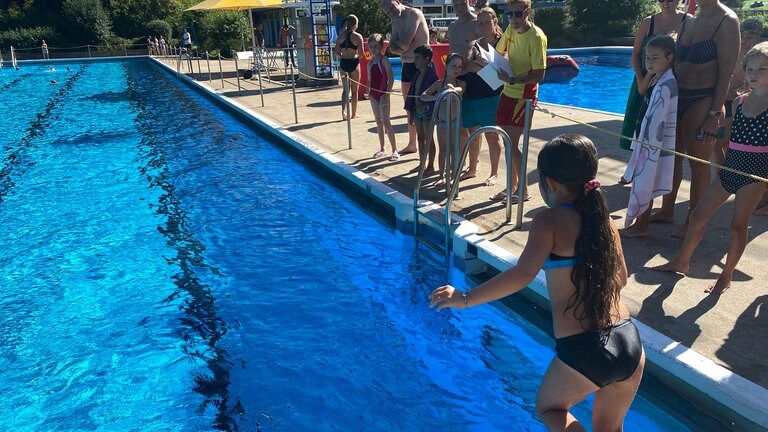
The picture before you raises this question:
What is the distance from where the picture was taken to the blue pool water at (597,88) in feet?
47.4

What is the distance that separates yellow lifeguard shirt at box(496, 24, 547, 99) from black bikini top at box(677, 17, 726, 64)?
1118 millimetres

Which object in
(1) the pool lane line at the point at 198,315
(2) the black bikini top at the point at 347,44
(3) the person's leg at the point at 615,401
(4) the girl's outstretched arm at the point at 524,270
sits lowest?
(1) the pool lane line at the point at 198,315

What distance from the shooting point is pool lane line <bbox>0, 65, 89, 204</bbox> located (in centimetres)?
852

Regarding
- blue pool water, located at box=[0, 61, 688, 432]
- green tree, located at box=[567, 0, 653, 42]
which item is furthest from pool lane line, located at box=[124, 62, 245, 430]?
green tree, located at box=[567, 0, 653, 42]

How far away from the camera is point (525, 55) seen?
16.0 ft

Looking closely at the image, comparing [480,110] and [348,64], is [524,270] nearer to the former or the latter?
[480,110]

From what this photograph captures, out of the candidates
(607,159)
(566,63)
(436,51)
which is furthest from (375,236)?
(566,63)

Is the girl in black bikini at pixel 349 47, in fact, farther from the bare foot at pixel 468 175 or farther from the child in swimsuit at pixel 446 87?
the bare foot at pixel 468 175

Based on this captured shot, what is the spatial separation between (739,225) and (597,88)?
15.0 m

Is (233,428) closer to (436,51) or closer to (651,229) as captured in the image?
(651,229)

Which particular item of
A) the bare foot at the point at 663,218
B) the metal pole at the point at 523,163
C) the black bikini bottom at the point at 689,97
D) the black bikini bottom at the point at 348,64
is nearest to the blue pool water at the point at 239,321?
the metal pole at the point at 523,163

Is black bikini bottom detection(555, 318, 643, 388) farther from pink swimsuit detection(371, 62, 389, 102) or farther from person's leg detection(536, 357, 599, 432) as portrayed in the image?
pink swimsuit detection(371, 62, 389, 102)

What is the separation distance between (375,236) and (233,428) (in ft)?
9.40

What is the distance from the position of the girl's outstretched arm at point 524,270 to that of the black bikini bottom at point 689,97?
2959mm
